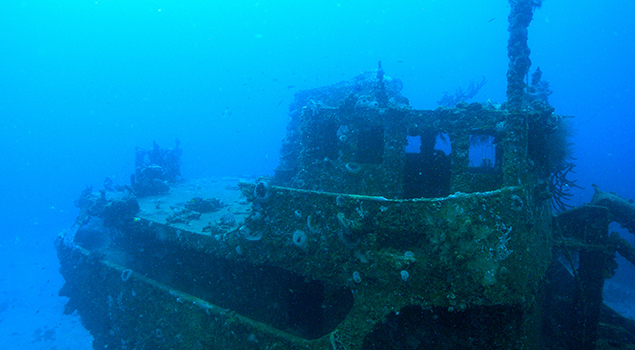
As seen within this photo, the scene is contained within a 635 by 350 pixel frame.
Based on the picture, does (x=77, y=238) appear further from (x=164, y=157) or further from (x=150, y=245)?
(x=164, y=157)

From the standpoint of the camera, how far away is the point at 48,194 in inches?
5187

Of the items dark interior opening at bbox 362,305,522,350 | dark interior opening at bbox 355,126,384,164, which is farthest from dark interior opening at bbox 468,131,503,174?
dark interior opening at bbox 362,305,522,350

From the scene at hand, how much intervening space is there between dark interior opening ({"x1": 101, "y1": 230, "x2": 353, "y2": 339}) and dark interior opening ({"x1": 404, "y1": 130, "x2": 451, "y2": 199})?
329 centimetres

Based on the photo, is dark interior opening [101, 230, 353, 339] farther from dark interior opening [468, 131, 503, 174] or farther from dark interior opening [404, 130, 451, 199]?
dark interior opening [468, 131, 503, 174]

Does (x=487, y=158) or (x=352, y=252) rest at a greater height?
(x=487, y=158)

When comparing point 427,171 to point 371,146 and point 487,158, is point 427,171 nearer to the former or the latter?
point 371,146

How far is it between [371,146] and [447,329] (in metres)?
4.40

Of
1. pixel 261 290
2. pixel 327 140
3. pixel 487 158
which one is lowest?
pixel 261 290

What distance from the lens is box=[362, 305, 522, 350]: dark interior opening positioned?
3992mm

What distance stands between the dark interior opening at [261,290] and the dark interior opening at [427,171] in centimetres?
329

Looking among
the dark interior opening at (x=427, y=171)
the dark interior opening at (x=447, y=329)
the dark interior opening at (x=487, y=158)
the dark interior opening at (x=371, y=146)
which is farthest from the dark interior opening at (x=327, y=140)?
the dark interior opening at (x=447, y=329)

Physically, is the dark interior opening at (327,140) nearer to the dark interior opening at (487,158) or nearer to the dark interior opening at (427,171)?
the dark interior opening at (427,171)

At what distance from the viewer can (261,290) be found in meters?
5.89

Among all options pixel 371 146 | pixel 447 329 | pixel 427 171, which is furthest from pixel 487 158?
pixel 447 329
